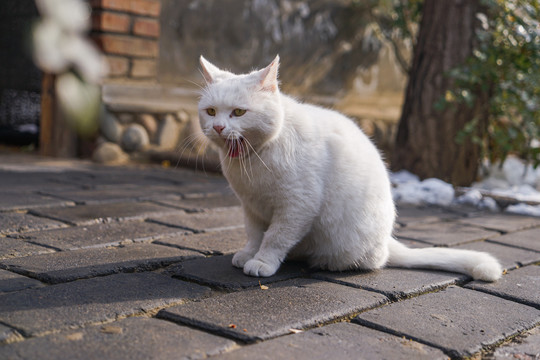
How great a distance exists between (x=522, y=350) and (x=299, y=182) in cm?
98

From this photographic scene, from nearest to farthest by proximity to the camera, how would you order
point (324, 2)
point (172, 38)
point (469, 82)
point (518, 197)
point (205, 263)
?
point (205, 263), point (518, 197), point (469, 82), point (172, 38), point (324, 2)

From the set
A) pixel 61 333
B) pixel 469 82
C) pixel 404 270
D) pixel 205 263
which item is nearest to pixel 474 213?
pixel 469 82

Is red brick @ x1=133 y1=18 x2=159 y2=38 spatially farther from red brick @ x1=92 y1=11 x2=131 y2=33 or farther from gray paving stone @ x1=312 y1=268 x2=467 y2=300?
gray paving stone @ x1=312 y1=268 x2=467 y2=300

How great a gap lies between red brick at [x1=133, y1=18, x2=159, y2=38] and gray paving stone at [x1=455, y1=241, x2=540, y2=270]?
387 centimetres

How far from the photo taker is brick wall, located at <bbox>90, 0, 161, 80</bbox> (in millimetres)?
5535

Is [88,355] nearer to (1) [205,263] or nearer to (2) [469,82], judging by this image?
(1) [205,263]

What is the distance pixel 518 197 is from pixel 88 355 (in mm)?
4021

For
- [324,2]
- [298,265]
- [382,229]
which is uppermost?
[324,2]

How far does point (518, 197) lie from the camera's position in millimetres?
4723

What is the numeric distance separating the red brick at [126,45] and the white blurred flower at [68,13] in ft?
0.57

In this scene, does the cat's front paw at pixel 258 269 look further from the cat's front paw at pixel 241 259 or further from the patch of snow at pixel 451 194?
the patch of snow at pixel 451 194

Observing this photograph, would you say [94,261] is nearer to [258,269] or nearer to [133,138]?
[258,269]

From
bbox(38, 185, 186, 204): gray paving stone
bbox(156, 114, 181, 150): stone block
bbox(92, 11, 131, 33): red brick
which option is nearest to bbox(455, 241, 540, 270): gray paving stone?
bbox(38, 185, 186, 204): gray paving stone

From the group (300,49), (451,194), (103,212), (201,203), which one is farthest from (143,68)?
(451,194)
